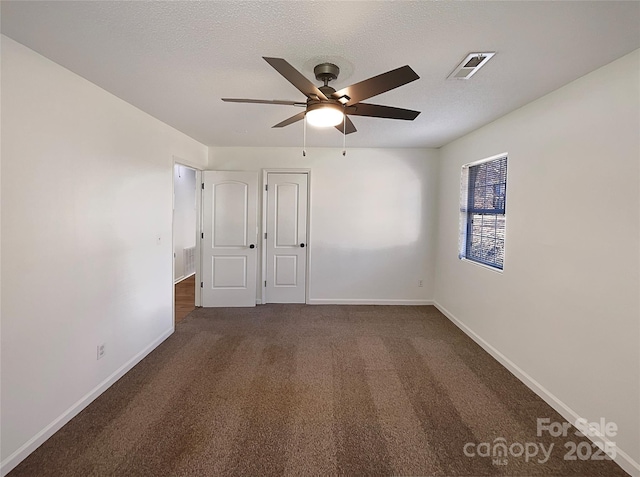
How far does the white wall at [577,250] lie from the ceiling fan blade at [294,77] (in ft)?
6.02

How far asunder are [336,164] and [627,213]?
3529 mm

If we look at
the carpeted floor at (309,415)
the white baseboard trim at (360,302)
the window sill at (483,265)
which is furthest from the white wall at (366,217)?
the carpeted floor at (309,415)

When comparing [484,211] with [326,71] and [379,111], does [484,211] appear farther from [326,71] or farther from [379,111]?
[326,71]

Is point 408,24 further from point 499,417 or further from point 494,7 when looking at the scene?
point 499,417

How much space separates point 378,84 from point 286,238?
352 cm

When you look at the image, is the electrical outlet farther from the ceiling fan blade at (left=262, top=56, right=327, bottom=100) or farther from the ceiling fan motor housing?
the ceiling fan motor housing

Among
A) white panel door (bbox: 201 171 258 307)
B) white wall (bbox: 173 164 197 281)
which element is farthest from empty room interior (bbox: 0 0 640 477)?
white wall (bbox: 173 164 197 281)

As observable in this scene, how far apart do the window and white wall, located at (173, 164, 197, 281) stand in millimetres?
A: 5202

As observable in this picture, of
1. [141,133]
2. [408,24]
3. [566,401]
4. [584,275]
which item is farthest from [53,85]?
[566,401]

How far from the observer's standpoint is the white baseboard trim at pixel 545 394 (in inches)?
72.9

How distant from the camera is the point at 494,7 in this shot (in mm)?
1482

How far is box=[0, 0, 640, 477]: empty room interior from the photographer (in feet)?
5.74

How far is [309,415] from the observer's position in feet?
7.62

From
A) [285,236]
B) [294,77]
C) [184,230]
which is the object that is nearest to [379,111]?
[294,77]
